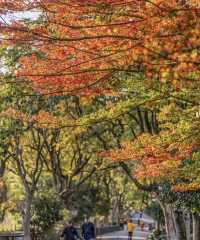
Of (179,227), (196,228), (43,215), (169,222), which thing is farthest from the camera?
(43,215)

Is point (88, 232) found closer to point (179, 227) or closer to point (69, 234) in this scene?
point (69, 234)

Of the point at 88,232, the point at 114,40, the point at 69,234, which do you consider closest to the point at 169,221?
the point at 88,232

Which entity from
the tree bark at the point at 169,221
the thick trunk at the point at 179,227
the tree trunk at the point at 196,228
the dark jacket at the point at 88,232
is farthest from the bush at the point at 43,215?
the tree trunk at the point at 196,228

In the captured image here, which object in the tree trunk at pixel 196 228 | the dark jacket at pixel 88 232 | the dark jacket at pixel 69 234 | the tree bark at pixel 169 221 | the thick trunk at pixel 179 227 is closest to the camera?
the tree trunk at pixel 196 228

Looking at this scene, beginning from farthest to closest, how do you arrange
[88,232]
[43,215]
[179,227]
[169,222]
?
1. [43,215]
2. [88,232]
3. [169,222]
4. [179,227]

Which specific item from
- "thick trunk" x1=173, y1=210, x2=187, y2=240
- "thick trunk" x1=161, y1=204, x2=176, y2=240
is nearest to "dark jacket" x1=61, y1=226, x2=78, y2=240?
"thick trunk" x1=161, y1=204, x2=176, y2=240

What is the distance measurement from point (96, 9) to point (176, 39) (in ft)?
4.19

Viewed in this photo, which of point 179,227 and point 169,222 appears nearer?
point 179,227

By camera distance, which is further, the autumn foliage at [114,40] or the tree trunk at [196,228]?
the tree trunk at [196,228]

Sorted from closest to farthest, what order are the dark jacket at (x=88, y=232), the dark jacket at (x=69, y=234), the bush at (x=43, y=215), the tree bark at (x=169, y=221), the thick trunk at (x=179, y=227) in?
the dark jacket at (x=69, y=234) → the thick trunk at (x=179, y=227) → the tree bark at (x=169, y=221) → the dark jacket at (x=88, y=232) → the bush at (x=43, y=215)

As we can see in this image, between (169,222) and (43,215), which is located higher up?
(169,222)

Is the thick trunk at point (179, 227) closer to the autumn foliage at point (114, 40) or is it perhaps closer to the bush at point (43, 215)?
the bush at point (43, 215)

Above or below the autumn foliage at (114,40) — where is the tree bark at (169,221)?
below

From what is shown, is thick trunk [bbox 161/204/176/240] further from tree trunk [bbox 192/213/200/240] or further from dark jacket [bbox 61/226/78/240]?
dark jacket [bbox 61/226/78/240]
